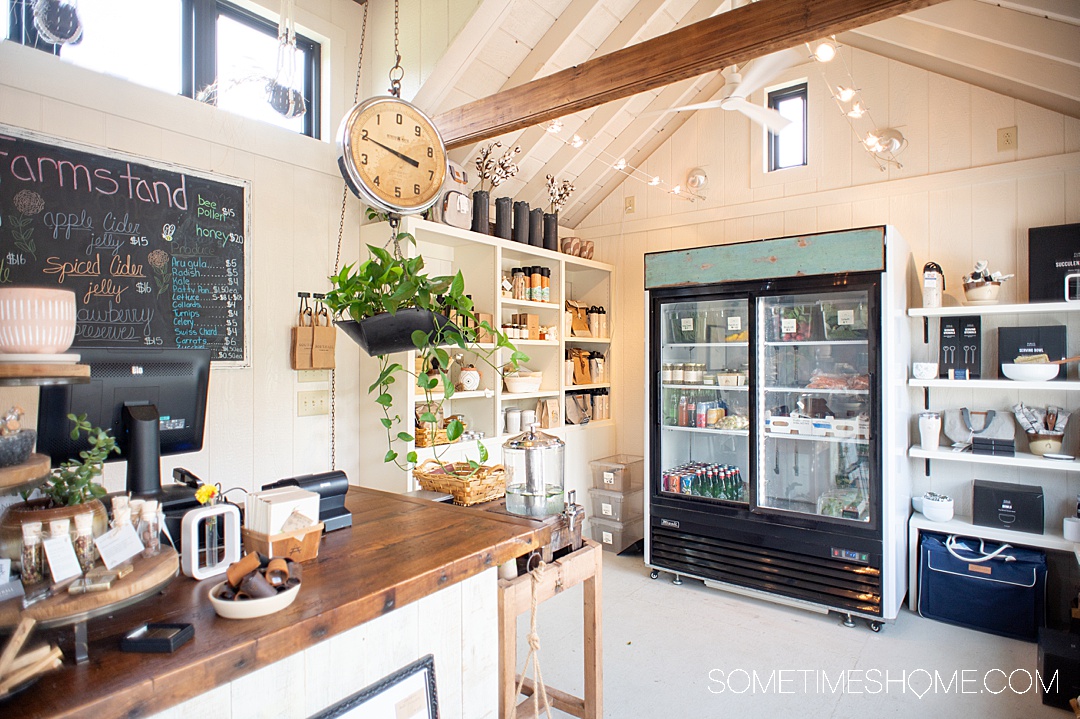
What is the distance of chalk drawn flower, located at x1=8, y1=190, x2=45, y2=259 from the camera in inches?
83.4

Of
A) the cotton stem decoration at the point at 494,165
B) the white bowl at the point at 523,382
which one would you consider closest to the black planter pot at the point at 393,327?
the white bowl at the point at 523,382

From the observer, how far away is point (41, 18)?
1610 millimetres

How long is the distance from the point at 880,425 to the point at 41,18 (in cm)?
362

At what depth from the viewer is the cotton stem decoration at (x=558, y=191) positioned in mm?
4180

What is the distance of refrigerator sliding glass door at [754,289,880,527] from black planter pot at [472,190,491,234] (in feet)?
5.53

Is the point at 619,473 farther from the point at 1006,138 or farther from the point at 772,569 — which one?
the point at 1006,138

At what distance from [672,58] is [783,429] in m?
2.17

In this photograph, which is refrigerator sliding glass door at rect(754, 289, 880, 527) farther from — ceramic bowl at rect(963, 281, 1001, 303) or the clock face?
the clock face

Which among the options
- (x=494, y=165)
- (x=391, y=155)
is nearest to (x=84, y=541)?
(x=391, y=155)

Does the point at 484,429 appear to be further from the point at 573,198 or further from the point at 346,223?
the point at 573,198

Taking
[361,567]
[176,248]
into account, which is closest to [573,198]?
[176,248]

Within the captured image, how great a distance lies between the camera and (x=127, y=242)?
2.41 m

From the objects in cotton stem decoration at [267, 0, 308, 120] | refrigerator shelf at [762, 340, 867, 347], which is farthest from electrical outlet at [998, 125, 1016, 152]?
cotton stem decoration at [267, 0, 308, 120]

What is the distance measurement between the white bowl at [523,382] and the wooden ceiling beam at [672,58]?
147 cm
